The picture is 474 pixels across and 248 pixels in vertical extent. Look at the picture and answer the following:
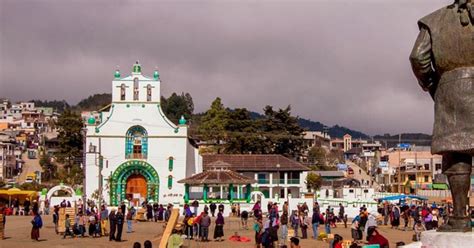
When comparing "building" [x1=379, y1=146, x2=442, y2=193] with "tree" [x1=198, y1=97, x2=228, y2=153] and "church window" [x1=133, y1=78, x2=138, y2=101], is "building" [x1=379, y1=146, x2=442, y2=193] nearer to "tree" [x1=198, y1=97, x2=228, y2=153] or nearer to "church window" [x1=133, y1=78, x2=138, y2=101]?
"tree" [x1=198, y1=97, x2=228, y2=153]

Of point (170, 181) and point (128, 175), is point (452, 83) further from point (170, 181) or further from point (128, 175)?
point (128, 175)

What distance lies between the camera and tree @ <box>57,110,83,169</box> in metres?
78.8

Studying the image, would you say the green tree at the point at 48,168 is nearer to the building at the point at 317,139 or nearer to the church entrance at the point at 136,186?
the church entrance at the point at 136,186

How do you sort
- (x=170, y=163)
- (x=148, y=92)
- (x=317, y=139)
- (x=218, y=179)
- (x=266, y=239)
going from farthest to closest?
1. (x=317, y=139)
2. (x=148, y=92)
3. (x=170, y=163)
4. (x=218, y=179)
5. (x=266, y=239)

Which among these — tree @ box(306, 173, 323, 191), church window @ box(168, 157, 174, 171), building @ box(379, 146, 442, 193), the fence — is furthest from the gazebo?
building @ box(379, 146, 442, 193)

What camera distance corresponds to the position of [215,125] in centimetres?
8394

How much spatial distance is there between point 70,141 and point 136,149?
26.3 meters

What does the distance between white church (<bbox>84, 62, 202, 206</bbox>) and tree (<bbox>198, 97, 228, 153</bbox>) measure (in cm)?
2555

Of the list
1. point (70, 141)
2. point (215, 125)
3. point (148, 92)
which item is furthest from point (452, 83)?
point (215, 125)

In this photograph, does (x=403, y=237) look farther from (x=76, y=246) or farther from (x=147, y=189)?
(x=147, y=189)

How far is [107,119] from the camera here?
2207 inches

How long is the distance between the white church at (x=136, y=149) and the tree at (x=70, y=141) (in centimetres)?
2262

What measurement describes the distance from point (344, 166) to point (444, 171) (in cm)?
10401

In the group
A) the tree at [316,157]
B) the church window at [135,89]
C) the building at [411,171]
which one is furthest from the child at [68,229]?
the tree at [316,157]
